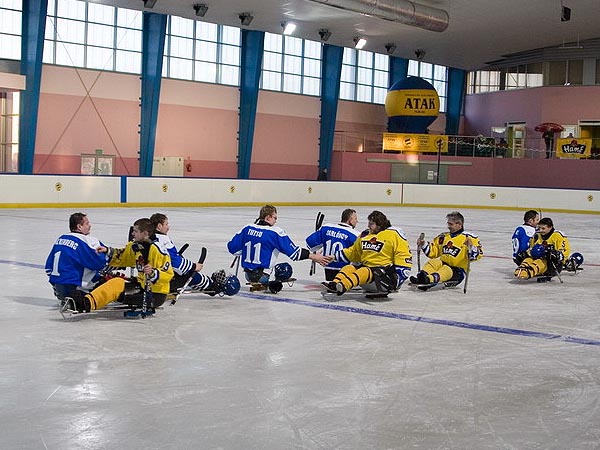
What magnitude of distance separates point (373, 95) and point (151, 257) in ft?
116

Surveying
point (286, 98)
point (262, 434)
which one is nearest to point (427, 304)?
point (262, 434)

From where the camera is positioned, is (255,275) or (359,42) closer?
(255,275)

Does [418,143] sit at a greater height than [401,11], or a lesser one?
lesser

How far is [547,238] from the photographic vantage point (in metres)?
11.6

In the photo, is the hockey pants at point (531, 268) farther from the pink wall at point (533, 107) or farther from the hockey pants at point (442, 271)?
the pink wall at point (533, 107)

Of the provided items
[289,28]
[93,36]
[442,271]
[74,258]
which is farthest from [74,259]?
[289,28]

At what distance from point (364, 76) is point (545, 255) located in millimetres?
31221

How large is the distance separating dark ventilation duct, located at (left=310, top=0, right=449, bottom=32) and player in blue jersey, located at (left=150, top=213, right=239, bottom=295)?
19.2m

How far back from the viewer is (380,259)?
360 inches

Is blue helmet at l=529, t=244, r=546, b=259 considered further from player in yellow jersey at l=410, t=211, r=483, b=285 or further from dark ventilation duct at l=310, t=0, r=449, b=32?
dark ventilation duct at l=310, t=0, r=449, b=32

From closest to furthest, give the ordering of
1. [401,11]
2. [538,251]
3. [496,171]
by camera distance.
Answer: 1. [538,251]
2. [401,11]
3. [496,171]

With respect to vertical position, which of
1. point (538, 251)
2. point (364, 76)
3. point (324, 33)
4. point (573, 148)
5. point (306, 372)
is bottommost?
point (306, 372)

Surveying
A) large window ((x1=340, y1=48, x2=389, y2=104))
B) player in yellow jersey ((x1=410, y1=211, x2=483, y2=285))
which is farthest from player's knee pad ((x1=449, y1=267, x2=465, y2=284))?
large window ((x1=340, y1=48, x2=389, y2=104))

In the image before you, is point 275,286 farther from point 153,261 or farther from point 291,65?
point 291,65
